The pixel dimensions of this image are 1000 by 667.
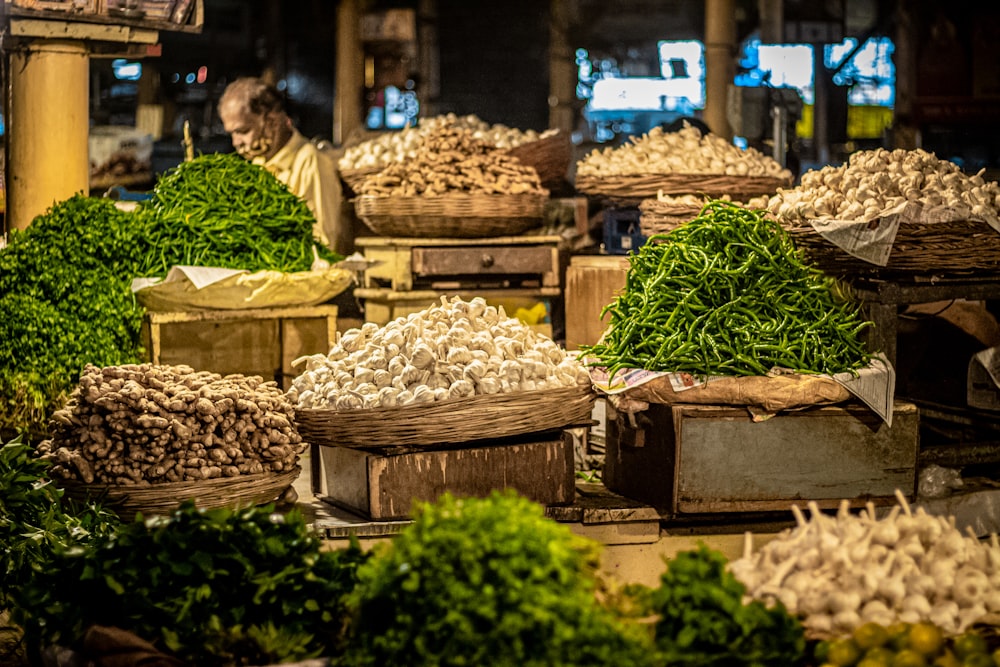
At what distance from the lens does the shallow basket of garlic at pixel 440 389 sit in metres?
4.12

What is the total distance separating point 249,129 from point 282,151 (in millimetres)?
376

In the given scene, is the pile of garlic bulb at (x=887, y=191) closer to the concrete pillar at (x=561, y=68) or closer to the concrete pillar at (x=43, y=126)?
the concrete pillar at (x=43, y=126)

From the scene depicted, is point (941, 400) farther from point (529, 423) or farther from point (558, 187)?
point (558, 187)

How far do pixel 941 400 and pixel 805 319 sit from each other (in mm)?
1480

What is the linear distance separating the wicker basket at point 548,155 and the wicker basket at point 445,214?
1655mm

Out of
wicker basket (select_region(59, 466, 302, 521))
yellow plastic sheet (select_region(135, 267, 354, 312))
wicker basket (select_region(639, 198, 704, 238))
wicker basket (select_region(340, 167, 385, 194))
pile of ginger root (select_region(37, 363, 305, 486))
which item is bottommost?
wicker basket (select_region(59, 466, 302, 521))

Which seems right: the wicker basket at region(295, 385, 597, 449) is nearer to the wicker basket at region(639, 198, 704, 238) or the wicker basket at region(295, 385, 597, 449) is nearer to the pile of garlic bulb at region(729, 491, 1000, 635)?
the pile of garlic bulb at region(729, 491, 1000, 635)

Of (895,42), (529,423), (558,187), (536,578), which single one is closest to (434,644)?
(536,578)

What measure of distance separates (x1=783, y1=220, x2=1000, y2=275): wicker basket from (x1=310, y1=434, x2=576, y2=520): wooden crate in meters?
1.45

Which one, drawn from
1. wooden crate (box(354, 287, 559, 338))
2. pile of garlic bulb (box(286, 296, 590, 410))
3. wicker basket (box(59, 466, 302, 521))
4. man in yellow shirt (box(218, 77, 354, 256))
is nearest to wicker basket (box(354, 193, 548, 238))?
wooden crate (box(354, 287, 559, 338))

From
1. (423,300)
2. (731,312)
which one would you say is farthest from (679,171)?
(731,312)

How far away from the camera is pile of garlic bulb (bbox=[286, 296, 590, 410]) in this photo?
4.20m

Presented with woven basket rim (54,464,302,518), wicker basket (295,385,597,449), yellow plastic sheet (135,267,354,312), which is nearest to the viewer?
woven basket rim (54,464,302,518)

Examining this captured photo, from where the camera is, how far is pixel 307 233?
6.65 meters
